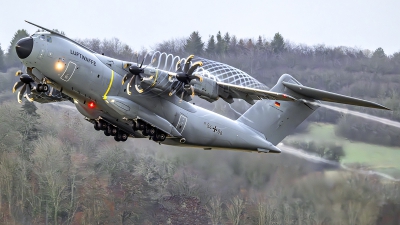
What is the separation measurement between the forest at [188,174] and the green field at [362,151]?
0.21 metres

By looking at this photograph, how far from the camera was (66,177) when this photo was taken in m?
25.6

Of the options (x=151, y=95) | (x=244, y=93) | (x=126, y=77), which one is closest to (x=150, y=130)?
(x=151, y=95)

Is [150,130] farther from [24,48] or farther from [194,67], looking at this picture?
[24,48]

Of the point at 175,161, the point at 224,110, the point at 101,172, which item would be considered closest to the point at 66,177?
the point at 101,172

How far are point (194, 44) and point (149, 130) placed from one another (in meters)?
13.7

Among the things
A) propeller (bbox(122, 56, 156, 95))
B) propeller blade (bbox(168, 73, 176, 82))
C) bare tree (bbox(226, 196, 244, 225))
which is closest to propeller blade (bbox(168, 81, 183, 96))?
propeller blade (bbox(168, 73, 176, 82))

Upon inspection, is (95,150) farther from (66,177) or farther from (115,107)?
(115,107)

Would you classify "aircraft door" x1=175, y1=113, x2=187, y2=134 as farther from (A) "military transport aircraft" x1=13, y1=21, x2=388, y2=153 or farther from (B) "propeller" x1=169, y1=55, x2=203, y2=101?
(B) "propeller" x1=169, y1=55, x2=203, y2=101

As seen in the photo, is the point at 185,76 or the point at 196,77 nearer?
the point at 185,76

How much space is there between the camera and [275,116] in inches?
795

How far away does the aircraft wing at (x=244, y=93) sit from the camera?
17891 millimetres

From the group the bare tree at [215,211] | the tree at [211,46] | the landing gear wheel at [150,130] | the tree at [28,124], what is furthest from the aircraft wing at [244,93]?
the tree at [211,46]

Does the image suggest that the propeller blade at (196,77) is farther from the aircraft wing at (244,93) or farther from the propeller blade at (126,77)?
the propeller blade at (126,77)

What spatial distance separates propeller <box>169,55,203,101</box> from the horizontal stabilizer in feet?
9.67
